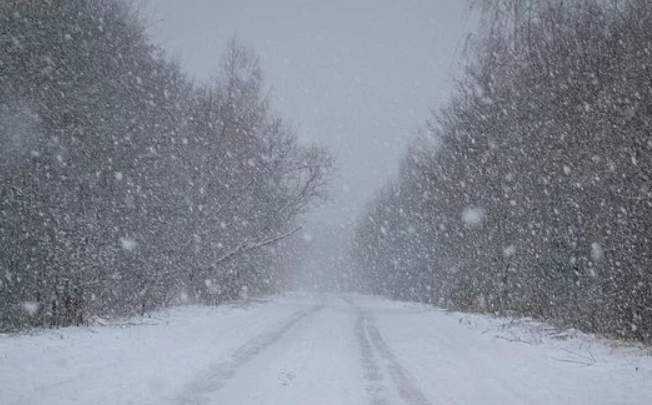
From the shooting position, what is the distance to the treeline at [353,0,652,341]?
11656mm

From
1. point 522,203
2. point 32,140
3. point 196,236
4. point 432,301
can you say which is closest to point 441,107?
point 522,203

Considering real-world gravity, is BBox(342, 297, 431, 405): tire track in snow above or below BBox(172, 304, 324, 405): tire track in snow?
below

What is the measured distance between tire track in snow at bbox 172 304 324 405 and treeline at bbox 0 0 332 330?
5.42 meters

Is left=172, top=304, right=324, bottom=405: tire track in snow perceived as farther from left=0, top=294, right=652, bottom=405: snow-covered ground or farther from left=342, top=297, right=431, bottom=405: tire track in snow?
left=342, top=297, right=431, bottom=405: tire track in snow

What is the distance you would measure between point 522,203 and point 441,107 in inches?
294

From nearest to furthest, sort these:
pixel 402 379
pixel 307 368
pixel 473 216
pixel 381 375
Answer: pixel 402 379
pixel 381 375
pixel 307 368
pixel 473 216

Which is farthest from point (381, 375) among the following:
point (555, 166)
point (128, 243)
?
point (128, 243)

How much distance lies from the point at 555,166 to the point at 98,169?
12655 millimetres

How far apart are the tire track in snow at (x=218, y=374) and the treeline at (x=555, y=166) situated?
19.0 feet

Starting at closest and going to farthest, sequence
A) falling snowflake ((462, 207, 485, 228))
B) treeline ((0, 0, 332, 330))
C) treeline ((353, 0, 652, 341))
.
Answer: treeline ((353, 0, 652, 341)) < treeline ((0, 0, 332, 330)) < falling snowflake ((462, 207, 485, 228))

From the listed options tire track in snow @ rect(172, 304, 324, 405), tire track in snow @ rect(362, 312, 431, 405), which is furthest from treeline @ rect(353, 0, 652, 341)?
tire track in snow @ rect(172, 304, 324, 405)

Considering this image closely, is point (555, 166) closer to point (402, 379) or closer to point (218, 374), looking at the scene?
point (402, 379)

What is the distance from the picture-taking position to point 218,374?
755 cm

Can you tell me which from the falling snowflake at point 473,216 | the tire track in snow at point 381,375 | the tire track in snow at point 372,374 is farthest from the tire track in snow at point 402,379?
the falling snowflake at point 473,216
